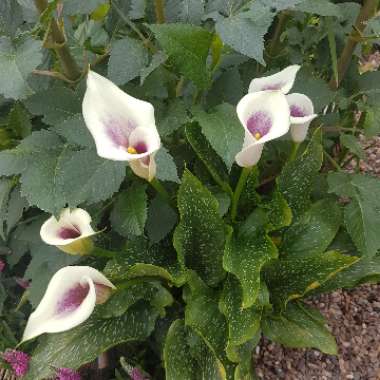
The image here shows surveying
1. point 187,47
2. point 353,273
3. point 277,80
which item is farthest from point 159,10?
point 353,273

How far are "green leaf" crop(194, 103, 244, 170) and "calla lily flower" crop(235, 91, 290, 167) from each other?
0.02m

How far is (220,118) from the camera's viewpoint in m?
0.71

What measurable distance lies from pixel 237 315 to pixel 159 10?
464mm

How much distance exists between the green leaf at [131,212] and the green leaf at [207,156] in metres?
0.11

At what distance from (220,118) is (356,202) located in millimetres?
289

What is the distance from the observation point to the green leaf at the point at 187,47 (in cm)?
67

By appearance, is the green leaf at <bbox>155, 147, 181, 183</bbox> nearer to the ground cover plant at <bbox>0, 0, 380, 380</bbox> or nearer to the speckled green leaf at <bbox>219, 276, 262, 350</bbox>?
the ground cover plant at <bbox>0, 0, 380, 380</bbox>

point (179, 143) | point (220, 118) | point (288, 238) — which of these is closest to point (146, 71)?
point (220, 118)

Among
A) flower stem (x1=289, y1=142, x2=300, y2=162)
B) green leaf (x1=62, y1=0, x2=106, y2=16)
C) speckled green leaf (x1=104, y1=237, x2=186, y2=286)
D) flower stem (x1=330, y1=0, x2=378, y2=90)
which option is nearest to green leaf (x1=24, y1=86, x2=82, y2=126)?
green leaf (x1=62, y1=0, x2=106, y2=16)

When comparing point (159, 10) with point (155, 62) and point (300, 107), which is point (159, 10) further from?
point (300, 107)

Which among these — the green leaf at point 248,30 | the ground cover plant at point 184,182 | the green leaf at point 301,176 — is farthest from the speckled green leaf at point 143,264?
the green leaf at point 248,30

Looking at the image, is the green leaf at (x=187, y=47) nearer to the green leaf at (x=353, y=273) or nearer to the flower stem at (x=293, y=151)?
the flower stem at (x=293, y=151)

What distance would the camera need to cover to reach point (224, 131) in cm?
68

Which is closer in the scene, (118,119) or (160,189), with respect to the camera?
(118,119)
